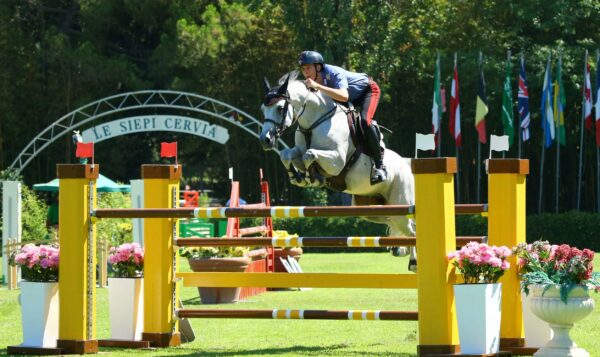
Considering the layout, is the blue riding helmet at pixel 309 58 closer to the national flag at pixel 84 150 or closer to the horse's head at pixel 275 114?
the horse's head at pixel 275 114

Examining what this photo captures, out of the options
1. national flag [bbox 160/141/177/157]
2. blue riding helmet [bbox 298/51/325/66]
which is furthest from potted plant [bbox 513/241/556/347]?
national flag [bbox 160/141/177/157]

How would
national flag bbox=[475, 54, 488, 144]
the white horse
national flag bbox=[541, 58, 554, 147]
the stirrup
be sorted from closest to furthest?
the white horse
the stirrup
national flag bbox=[541, 58, 554, 147]
national flag bbox=[475, 54, 488, 144]

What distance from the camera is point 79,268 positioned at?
7.82 metres

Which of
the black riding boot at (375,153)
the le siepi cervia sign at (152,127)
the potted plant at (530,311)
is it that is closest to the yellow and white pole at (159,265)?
the black riding boot at (375,153)

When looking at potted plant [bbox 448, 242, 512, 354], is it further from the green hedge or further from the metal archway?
the green hedge

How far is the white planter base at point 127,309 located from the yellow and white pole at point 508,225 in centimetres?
261

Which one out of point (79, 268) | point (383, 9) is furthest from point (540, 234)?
point (79, 268)

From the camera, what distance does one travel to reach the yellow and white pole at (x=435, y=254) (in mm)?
6938

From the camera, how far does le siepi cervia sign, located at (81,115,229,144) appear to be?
2261 cm

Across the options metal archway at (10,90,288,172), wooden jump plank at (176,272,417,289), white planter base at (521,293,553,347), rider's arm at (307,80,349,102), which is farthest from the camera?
metal archway at (10,90,288,172)

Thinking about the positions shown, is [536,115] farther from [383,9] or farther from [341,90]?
[341,90]

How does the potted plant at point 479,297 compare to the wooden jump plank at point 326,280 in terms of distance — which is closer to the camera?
the potted plant at point 479,297

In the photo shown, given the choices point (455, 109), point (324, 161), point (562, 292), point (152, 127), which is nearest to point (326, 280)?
point (324, 161)

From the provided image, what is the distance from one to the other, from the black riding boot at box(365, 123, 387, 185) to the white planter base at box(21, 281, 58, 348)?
2672mm
